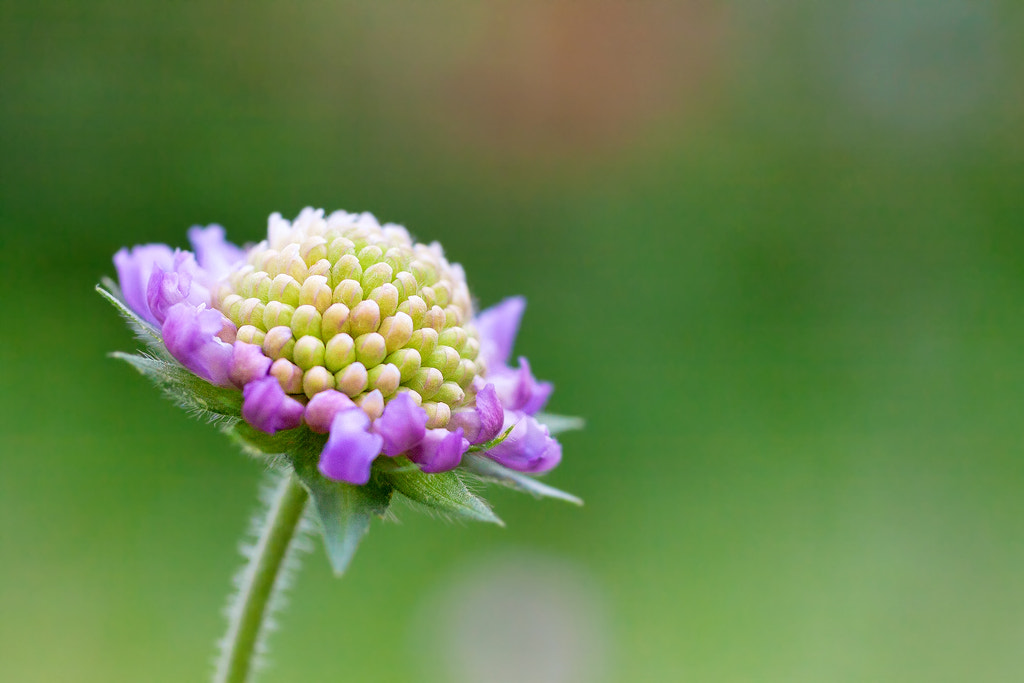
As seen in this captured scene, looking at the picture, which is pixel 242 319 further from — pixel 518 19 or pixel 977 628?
pixel 518 19

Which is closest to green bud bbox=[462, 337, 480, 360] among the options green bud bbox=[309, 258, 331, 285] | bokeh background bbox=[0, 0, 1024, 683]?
green bud bbox=[309, 258, 331, 285]

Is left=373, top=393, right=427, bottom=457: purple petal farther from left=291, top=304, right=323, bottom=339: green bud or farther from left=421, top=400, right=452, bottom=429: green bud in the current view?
left=291, top=304, right=323, bottom=339: green bud

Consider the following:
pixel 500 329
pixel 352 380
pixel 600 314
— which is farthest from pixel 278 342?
pixel 600 314

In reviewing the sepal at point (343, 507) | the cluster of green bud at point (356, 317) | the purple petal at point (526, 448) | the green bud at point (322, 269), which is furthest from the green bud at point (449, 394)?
the green bud at point (322, 269)

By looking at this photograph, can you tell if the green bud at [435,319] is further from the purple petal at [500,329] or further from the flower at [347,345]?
the purple petal at [500,329]

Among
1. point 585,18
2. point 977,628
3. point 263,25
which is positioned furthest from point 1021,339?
point 263,25

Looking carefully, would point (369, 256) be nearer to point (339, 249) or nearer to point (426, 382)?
point (339, 249)
